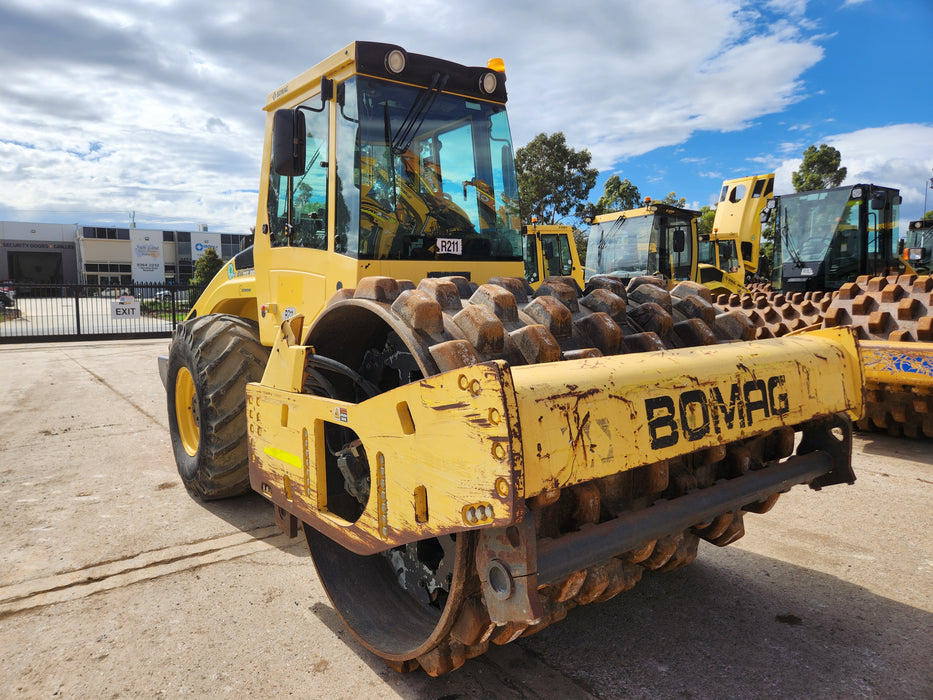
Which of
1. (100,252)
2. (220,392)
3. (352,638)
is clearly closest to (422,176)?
(220,392)

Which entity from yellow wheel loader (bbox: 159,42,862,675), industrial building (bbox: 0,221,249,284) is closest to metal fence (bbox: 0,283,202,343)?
yellow wheel loader (bbox: 159,42,862,675)

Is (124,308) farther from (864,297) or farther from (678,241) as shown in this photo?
(864,297)

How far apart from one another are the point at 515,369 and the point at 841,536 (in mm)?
3072

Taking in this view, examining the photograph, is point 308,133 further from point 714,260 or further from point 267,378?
point 714,260

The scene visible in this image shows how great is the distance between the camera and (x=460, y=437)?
5.50ft

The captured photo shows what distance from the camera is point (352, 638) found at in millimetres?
2707

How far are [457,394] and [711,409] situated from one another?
90cm

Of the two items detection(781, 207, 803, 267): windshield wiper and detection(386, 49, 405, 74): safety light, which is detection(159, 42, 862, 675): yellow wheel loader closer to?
detection(386, 49, 405, 74): safety light

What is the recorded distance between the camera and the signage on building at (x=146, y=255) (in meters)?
66.4

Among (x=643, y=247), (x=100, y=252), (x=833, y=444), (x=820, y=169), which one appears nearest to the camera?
(x=833, y=444)

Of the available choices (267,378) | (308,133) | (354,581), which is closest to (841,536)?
(354,581)

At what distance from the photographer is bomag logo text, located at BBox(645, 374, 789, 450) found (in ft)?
6.23

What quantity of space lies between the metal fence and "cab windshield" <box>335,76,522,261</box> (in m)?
17.4

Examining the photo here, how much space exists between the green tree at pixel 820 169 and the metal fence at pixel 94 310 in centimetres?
2625
